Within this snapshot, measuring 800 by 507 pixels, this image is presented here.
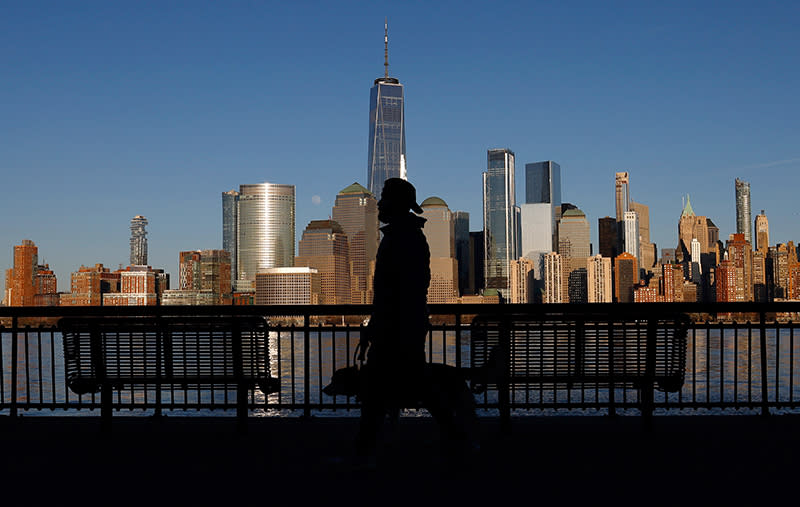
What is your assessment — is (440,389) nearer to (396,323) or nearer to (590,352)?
(396,323)

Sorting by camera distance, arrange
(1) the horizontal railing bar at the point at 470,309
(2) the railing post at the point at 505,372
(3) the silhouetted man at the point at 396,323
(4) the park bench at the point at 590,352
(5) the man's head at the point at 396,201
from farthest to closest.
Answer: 1. (1) the horizontal railing bar at the point at 470,309
2. (4) the park bench at the point at 590,352
3. (2) the railing post at the point at 505,372
4. (5) the man's head at the point at 396,201
5. (3) the silhouetted man at the point at 396,323

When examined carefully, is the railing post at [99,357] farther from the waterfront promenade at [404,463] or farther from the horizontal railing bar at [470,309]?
the horizontal railing bar at [470,309]

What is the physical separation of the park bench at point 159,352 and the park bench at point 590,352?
1.91 metres

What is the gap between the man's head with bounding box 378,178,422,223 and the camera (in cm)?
539

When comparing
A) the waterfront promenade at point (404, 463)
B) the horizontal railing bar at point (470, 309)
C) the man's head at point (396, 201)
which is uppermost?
the man's head at point (396, 201)

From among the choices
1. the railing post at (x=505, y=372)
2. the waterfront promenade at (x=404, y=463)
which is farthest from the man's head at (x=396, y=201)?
the waterfront promenade at (x=404, y=463)

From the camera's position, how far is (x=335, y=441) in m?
6.45

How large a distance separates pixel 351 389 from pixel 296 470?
652 mm

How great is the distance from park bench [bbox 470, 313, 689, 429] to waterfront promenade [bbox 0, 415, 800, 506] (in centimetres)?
46

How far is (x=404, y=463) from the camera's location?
5648 mm

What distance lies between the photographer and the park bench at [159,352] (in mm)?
6703

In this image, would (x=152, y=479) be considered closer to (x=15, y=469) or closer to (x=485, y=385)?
(x=15, y=469)

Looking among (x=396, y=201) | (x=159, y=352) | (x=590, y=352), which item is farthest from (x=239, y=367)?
(x=590, y=352)

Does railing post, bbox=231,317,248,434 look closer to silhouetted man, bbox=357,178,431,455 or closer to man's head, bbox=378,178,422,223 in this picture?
silhouetted man, bbox=357,178,431,455
